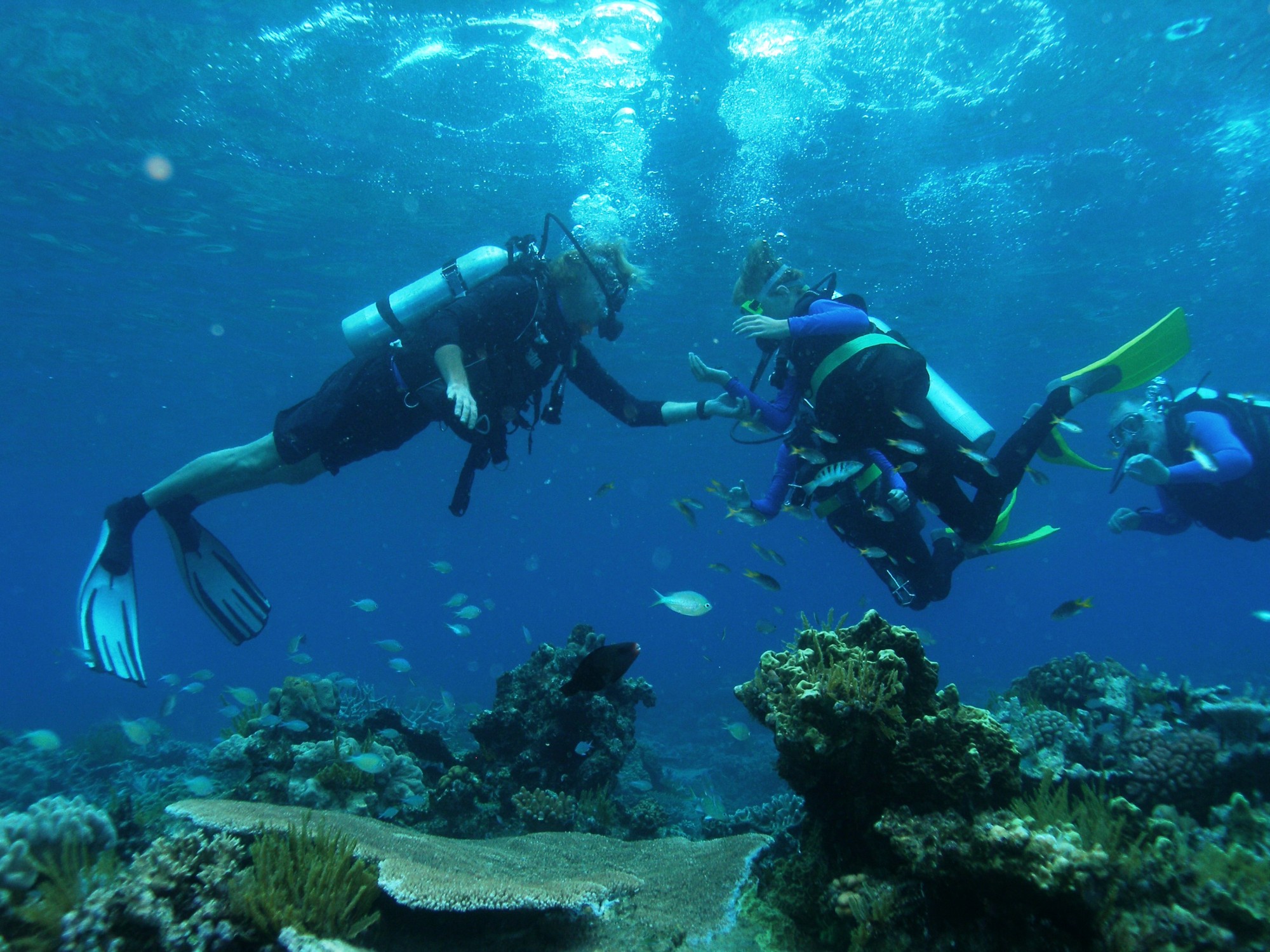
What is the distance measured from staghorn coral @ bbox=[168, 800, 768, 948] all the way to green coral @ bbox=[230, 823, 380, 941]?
0.45ft

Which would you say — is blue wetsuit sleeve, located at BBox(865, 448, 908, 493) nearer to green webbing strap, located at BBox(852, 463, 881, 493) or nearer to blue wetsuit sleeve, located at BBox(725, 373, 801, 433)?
green webbing strap, located at BBox(852, 463, 881, 493)

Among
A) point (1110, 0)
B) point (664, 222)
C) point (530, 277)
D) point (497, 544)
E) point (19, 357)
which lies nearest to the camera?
point (530, 277)

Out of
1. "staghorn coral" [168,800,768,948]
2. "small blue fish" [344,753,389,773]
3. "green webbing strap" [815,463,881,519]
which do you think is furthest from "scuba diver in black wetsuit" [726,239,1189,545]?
"small blue fish" [344,753,389,773]

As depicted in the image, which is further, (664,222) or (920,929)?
(664,222)

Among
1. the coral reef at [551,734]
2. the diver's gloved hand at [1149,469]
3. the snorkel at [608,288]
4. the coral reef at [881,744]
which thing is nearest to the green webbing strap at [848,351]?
A: the snorkel at [608,288]

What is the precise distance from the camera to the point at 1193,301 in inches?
949

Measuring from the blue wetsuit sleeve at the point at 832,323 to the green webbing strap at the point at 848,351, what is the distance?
0.42 ft

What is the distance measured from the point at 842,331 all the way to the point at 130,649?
29.3ft

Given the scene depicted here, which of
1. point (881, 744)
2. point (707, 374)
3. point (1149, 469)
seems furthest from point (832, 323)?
point (881, 744)

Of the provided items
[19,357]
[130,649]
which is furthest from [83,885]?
[19,357]

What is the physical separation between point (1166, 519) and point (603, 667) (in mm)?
9375

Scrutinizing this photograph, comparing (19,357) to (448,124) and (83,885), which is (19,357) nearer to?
(448,124)

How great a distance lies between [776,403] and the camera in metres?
7.77

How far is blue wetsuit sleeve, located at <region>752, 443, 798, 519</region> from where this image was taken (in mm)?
7531
